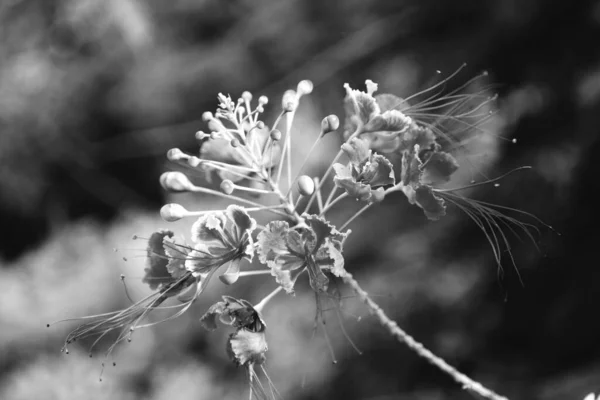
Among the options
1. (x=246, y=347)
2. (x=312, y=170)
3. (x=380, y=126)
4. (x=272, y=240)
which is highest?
(x=312, y=170)

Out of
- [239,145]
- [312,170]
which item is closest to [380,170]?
[239,145]

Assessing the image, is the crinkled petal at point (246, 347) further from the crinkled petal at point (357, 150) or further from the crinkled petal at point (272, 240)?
the crinkled petal at point (357, 150)

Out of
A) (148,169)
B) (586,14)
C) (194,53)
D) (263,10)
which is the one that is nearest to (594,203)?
(586,14)

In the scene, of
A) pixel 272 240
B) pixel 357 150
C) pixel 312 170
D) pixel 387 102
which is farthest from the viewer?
pixel 312 170

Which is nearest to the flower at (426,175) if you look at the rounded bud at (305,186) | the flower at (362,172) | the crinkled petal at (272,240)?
the flower at (362,172)

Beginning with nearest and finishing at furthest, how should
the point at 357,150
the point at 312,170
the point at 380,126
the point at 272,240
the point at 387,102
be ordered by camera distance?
1. the point at 272,240
2. the point at 357,150
3. the point at 380,126
4. the point at 387,102
5. the point at 312,170

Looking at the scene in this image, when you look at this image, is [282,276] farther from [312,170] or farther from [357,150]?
[312,170]

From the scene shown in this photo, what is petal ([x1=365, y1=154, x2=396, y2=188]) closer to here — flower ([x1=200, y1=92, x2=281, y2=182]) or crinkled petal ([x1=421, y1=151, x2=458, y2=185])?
crinkled petal ([x1=421, y1=151, x2=458, y2=185])
